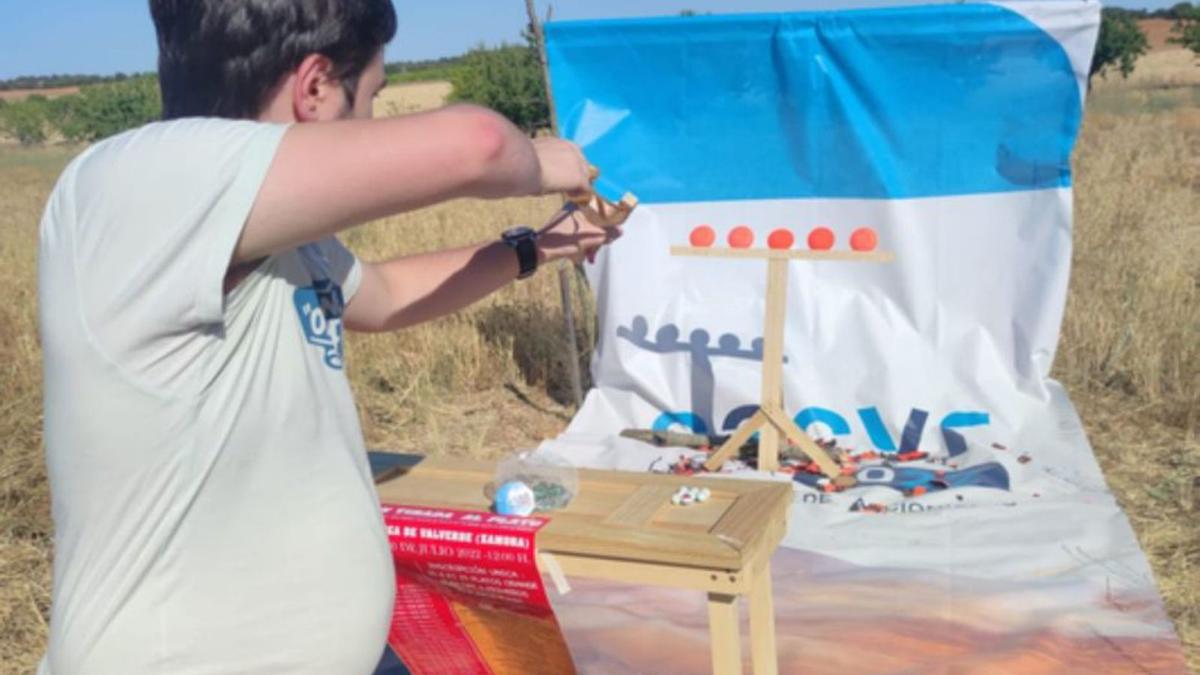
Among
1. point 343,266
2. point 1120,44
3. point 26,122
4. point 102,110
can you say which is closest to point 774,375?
point 343,266

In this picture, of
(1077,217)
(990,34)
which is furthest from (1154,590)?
(1077,217)

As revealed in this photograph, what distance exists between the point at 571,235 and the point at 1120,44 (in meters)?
34.4

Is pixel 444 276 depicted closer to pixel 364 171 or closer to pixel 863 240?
pixel 364 171

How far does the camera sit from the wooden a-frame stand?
4039 mm

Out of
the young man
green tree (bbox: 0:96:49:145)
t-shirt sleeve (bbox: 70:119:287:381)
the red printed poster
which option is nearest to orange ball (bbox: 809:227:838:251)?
the red printed poster

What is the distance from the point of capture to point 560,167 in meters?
1.45

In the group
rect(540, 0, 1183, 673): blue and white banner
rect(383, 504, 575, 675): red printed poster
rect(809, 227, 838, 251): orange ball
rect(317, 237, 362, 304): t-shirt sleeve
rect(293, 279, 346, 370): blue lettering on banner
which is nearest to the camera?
rect(293, 279, 346, 370): blue lettering on banner

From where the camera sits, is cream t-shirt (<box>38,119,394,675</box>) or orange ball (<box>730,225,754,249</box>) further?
orange ball (<box>730,225,754,249</box>)

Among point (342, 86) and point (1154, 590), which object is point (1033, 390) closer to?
point (1154, 590)

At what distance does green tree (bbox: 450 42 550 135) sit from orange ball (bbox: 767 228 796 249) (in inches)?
575

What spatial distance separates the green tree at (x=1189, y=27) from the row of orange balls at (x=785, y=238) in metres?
28.8

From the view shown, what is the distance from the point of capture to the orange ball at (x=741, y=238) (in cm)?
439

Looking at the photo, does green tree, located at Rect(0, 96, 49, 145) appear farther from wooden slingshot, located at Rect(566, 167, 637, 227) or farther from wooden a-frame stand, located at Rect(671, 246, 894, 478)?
wooden slingshot, located at Rect(566, 167, 637, 227)

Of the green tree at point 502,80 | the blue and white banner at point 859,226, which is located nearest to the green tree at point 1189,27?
the green tree at point 502,80
